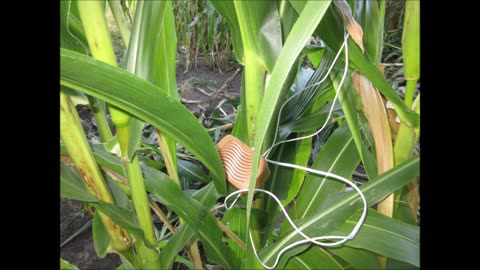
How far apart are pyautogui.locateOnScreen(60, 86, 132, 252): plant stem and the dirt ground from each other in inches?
20.3

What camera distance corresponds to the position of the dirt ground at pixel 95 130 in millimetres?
874

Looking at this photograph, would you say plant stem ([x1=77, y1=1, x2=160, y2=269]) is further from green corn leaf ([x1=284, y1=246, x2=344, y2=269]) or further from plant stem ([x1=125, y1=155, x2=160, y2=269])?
green corn leaf ([x1=284, y1=246, x2=344, y2=269])

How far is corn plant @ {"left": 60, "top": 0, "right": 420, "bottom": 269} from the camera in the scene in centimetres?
31

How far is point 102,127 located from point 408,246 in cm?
39

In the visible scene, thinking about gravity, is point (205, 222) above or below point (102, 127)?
below

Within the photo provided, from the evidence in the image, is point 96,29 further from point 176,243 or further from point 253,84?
point 176,243

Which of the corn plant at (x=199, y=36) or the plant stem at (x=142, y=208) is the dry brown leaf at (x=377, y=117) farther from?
the corn plant at (x=199, y=36)

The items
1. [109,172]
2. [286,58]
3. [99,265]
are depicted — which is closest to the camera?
[286,58]

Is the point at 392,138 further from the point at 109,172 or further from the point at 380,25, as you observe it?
the point at 109,172

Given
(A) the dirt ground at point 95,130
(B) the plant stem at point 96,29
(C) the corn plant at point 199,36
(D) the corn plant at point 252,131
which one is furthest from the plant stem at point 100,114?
(C) the corn plant at point 199,36

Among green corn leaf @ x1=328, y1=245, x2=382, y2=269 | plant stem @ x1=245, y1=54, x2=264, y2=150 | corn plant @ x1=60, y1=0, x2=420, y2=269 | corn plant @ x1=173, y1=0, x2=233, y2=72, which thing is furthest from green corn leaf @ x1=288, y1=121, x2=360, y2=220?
corn plant @ x1=173, y1=0, x2=233, y2=72

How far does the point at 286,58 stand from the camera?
0.24 metres

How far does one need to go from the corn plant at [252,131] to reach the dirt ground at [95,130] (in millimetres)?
372

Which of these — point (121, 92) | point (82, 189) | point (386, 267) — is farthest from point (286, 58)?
point (386, 267)
